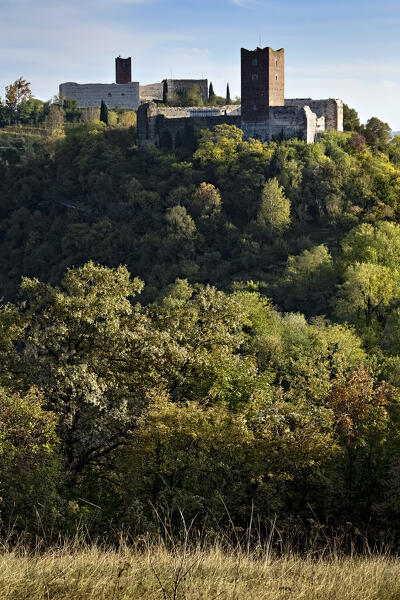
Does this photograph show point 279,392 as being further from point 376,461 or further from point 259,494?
point 259,494

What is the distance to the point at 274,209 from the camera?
200ft

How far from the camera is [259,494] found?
47.6ft

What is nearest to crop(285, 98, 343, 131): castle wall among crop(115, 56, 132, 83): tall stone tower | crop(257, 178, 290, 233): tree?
crop(257, 178, 290, 233): tree

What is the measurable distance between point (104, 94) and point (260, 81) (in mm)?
38970

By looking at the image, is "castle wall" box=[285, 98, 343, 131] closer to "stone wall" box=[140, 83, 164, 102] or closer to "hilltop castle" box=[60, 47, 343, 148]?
"hilltop castle" box=[60, 47, 343, 148]

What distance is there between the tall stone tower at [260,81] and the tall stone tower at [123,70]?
128 ft

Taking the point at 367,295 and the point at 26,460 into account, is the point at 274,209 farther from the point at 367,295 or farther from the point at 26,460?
the point at 26,460

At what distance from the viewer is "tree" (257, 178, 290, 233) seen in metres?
60.8

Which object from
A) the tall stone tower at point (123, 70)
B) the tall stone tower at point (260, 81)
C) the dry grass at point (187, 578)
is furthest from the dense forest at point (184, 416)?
the tall stone tower at point (123, 70)

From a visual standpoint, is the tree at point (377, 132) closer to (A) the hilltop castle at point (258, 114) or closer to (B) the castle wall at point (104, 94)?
(A) the hilltop castle at point (258, 114)

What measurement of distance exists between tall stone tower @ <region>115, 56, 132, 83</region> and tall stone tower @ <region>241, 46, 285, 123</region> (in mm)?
39148

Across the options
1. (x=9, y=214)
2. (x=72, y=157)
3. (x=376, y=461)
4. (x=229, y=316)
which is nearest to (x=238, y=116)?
(x=72, y=157)

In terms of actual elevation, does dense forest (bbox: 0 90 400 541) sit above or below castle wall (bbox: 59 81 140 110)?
below

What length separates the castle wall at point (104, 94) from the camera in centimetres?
9644
